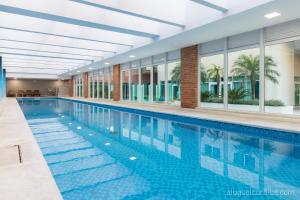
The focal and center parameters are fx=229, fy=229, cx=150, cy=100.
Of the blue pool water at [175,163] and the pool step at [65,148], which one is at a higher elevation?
the pool step at [65,148]

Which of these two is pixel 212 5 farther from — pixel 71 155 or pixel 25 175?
pixel 25 175

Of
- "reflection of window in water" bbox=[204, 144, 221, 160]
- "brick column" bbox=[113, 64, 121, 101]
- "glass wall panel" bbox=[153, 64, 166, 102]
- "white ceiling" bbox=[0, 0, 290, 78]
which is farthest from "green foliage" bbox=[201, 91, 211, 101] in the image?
"brick column" bbox=[113, 64, 121, 101]

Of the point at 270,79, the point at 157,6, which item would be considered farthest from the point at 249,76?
the point at 157,6

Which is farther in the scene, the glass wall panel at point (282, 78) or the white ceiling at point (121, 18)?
the glass wall panel at point (282, 78)

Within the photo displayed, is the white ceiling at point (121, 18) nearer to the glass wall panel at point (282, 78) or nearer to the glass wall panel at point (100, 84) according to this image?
the glass wall panel at point (282, 78)

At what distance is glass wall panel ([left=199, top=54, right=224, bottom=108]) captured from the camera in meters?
8.88

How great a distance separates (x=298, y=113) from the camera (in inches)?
256

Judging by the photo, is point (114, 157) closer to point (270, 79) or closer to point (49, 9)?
point (49, 9)

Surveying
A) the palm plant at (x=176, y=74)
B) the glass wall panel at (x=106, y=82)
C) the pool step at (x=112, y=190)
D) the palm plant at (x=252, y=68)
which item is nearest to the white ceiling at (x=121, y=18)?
the palm plant at (x=252, y=68)

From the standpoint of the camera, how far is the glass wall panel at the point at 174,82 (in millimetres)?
11219

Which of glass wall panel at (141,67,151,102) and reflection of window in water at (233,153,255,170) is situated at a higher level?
glass wall panel at (141,67,151,102)

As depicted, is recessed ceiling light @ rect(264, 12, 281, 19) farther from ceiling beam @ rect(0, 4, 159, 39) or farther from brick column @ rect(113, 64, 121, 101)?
brick column @ rect(113, 64, 121, 101)

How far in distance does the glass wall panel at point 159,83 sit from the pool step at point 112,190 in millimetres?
9257

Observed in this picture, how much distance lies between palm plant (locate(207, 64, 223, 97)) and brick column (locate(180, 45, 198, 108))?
615 millimetres
